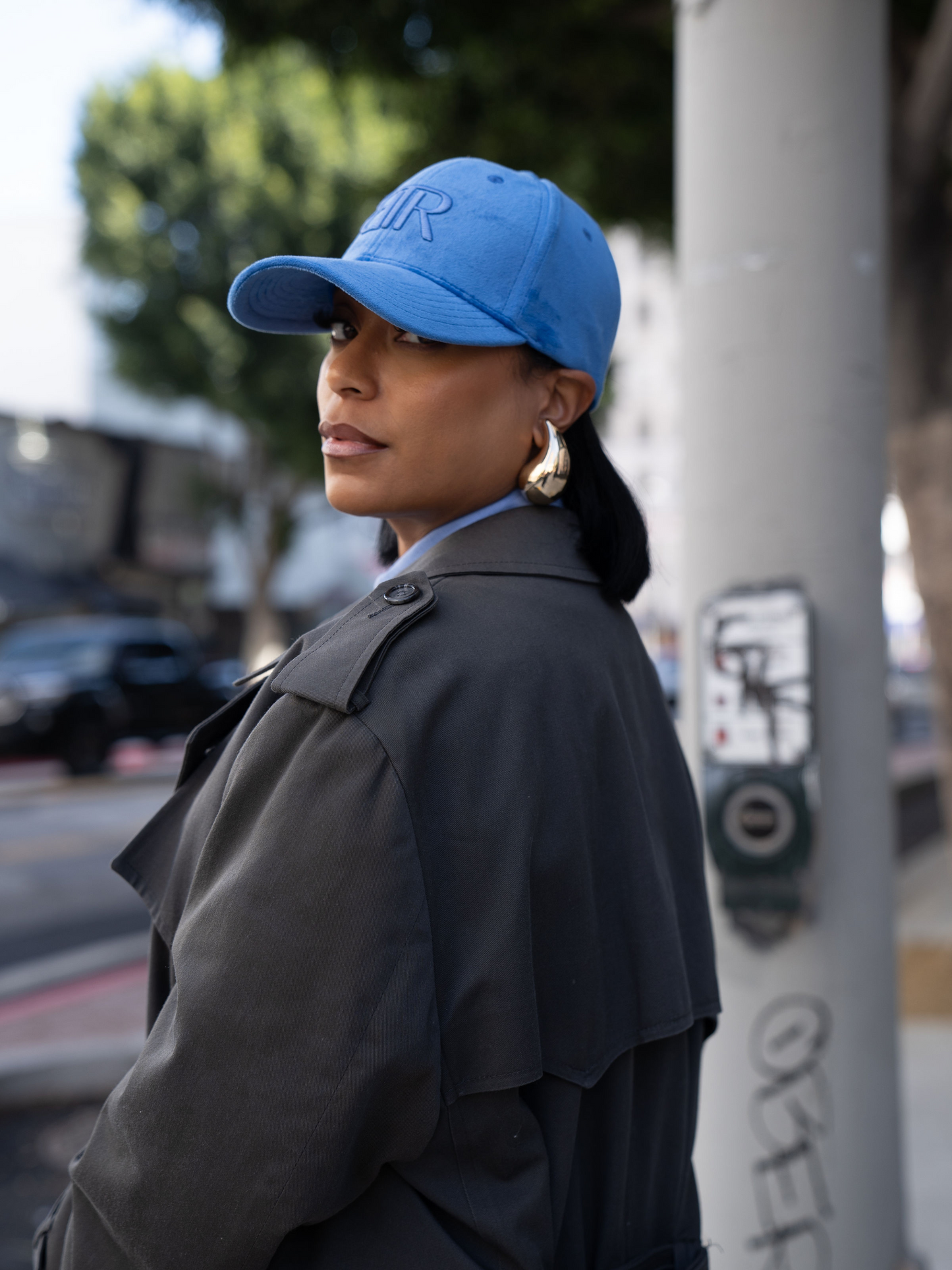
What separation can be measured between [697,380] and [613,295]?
1.12m

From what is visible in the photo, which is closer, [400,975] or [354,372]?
[400,975]

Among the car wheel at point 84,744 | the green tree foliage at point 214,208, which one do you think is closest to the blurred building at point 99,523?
the green tree foliage at point 214,208

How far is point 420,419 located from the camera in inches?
47.9

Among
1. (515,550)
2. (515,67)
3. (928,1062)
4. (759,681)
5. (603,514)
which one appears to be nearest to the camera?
(515,550)

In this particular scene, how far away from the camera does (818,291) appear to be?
2.33 meters

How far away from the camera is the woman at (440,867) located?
3.22ft

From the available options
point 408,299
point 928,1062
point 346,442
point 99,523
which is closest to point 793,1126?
point 346,442

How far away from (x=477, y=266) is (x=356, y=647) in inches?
16.5

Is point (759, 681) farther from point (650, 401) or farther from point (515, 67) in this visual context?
point (650, 401)

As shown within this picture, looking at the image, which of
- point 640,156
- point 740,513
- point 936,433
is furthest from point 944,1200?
point 640,156

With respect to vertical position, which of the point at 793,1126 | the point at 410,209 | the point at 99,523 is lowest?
the point at 793,1126

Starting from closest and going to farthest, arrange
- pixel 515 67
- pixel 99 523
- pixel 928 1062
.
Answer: pixel 928 1062 < pixel 515 67 < pixel 99 523

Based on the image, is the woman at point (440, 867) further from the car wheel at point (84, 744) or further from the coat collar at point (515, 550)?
the car wheel at point (84, 744)

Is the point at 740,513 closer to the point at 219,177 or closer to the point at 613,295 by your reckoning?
the point at 613,295
